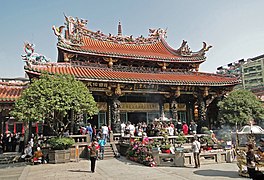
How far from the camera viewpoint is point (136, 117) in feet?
60.9

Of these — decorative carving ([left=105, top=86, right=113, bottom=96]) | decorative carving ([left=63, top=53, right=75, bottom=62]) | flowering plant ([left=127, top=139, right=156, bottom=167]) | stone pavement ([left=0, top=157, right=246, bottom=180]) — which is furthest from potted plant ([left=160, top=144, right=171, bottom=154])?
decorative carving ([left=63, top=53, right=75, bottom=62])

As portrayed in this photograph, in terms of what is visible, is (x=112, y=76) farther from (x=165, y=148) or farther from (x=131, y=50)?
(x=165, y=148)

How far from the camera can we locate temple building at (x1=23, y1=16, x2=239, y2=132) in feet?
53.2

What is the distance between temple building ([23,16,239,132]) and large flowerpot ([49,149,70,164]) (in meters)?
4.74

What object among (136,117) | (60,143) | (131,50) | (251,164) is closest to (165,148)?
(251,164)

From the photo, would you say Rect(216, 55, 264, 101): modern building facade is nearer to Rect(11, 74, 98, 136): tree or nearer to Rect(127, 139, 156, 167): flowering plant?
Rect(127, 139, 156, 167): flowering plant

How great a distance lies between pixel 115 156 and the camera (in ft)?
44.0

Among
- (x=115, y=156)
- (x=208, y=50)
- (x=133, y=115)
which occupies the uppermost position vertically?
(x=208, y=50)

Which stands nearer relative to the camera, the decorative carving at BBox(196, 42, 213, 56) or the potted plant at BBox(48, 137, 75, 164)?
the potted plant at BBox(48, 137, 75, 164)

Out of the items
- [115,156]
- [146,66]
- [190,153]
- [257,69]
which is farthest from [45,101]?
[257,69]

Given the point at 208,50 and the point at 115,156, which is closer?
the point at 115,156

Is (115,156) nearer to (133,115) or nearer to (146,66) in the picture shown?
(133,115)

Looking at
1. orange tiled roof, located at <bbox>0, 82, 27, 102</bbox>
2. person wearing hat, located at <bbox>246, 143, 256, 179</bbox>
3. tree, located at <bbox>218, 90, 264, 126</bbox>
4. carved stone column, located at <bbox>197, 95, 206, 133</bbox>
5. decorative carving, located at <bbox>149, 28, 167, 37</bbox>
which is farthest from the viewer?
decorative carving, located at <bbox>149, 28, 167, 37</bbox>

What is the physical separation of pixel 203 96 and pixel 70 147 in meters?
11.4
